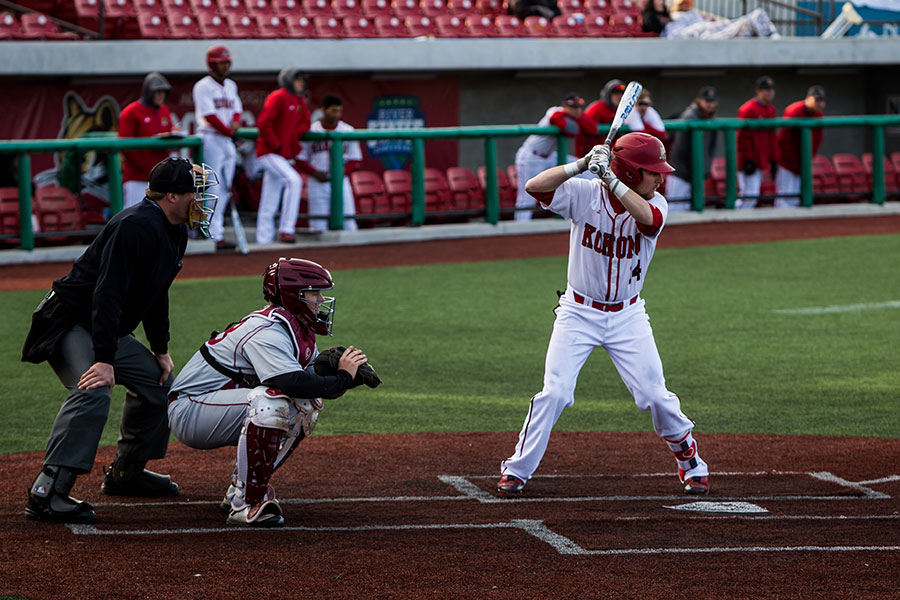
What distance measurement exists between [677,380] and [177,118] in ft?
35.1

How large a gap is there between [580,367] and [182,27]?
41.9ft

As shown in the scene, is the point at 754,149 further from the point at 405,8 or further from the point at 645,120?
the point at 405,8

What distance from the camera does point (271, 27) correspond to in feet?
57.3

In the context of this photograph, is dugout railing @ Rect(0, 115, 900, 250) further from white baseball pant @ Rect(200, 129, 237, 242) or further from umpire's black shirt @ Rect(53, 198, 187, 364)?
umpire's black shirt @ Rect(53, 198, 187, 364)

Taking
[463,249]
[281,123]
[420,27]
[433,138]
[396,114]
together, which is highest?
[420,27]

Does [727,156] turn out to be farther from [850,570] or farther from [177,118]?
[850,570]

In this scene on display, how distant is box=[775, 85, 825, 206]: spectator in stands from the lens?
663 inches

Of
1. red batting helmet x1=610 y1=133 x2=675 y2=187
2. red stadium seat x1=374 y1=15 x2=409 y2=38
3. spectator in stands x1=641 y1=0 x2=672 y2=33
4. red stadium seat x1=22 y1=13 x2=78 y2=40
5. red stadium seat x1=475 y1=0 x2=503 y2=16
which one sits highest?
red stadium seat x1=475 y1=0 x2=503 y2=16

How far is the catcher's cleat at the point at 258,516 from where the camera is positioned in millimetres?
4680

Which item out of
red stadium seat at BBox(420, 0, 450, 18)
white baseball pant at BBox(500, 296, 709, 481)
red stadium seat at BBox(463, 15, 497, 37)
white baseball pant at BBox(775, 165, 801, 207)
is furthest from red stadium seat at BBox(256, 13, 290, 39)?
white baseball pant at BBox(500, 296, 709, 481)

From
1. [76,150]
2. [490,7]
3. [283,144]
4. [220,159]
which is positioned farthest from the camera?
[490,7]

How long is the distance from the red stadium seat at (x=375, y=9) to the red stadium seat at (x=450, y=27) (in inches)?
30.3

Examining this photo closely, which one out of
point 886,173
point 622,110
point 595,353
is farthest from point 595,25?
point 622,110

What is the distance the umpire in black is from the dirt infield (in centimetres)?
697
